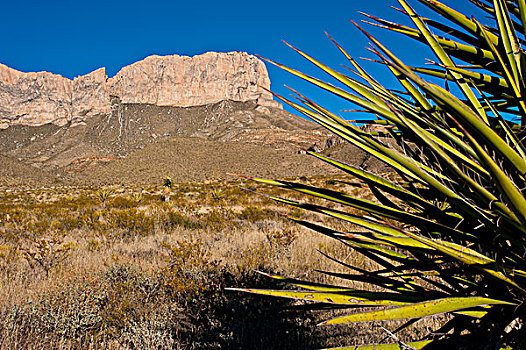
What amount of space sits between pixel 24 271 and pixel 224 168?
4809cm

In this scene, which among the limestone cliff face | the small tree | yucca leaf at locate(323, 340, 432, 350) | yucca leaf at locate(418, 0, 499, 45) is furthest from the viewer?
the limestone cliff face

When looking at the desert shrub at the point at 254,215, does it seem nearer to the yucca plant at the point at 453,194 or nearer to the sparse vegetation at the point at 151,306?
the sparse vegetation at the point at 151,306

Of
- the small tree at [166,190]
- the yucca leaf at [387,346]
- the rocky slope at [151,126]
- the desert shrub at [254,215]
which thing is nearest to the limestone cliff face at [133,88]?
the rocky slope at [151,126]

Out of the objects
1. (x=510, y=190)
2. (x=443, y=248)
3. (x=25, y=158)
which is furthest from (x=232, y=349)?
(x=25, y=158)

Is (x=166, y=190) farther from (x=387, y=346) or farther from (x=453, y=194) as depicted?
(x=453, y=194)

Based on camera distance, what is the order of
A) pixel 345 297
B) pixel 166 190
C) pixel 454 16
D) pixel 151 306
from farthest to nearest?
pixel 166 190 < pixel 151 306 < pixel 454 16 < pixel 345 297

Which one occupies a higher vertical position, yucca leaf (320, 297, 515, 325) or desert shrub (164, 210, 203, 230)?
desert shrub (164, 210, 203, 230)

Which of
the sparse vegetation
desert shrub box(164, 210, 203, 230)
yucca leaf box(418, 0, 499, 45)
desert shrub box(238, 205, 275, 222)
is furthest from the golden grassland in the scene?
desert shrub box(238, 205, 275, 222)

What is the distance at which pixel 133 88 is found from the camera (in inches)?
4186

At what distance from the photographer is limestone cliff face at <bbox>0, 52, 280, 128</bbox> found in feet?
328

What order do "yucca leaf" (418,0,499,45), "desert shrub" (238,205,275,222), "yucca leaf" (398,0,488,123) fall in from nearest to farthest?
"yucca leaf" (398,0,488,123), "yucca leaf" (418,0,499,45), "desert shrub" (238,205,275,222)

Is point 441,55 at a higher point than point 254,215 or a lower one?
higher

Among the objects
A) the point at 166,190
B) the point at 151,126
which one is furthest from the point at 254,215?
the point at 151,126

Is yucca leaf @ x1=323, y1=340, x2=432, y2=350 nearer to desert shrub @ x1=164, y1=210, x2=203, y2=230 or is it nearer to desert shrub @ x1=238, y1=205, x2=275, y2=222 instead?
desert shrub @ x1=164, y1=210, x2=203, y2=230
